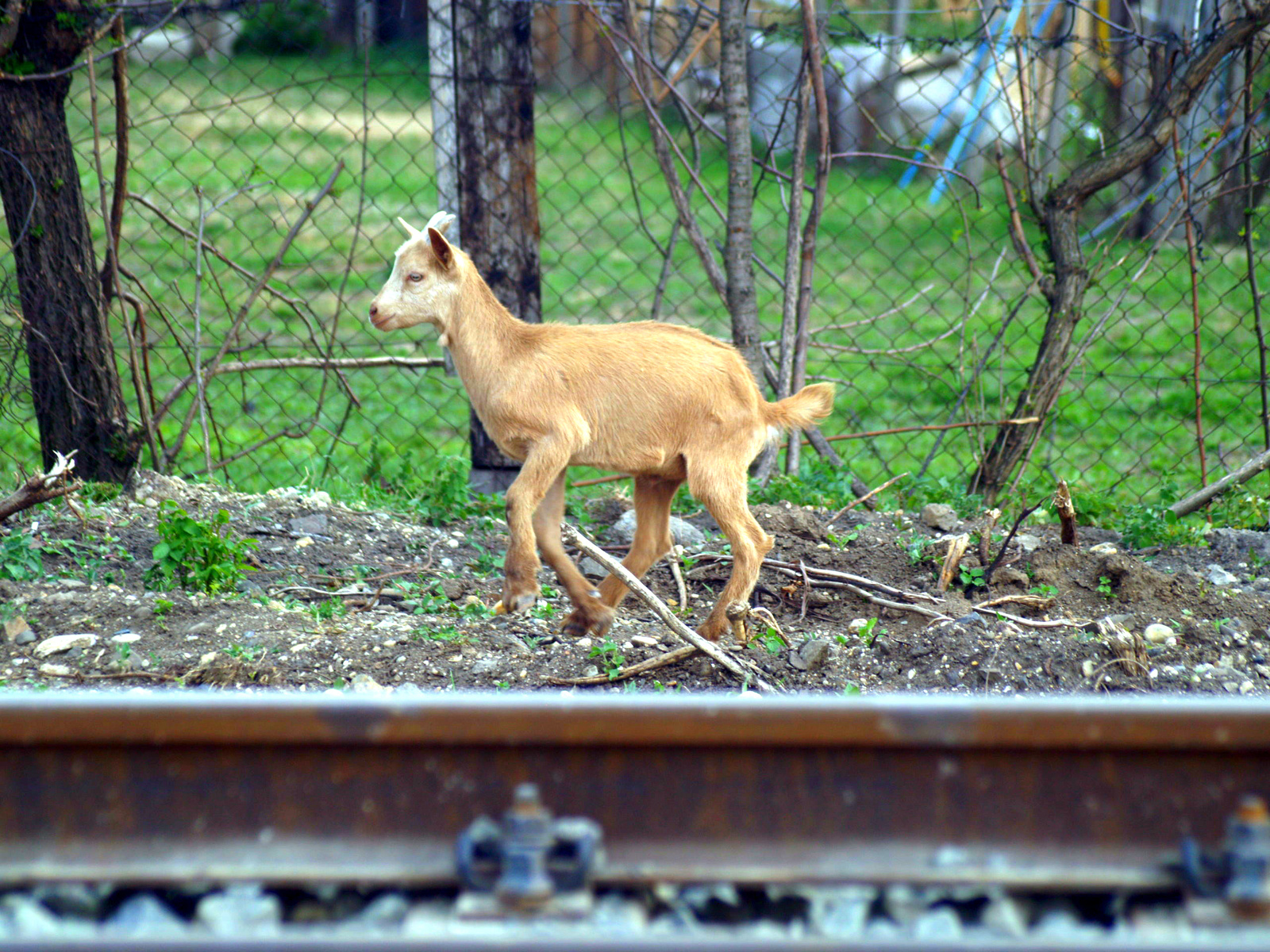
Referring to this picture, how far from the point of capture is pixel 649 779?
2.31 meters

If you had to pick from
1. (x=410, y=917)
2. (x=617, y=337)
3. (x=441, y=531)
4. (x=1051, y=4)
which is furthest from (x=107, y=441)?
(x=1051, y=4)

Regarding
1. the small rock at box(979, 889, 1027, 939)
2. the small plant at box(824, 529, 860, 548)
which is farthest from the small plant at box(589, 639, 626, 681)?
the small rock at box(979, 889, 1027, 939)

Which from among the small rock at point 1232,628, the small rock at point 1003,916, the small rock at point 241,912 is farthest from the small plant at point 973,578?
the small rock at point 241,912

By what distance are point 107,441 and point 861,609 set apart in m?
3.52

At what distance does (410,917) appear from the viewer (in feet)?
6.75

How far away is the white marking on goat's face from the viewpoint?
13.5 feet

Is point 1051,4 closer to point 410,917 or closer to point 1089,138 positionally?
point 1089,138

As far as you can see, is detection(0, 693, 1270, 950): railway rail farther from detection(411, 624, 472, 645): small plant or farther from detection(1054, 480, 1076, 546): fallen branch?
detection(1054, 480, 1076, 546): fallen branch

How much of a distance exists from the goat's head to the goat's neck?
0.06 m

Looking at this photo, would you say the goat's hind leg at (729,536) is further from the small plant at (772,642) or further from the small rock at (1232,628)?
the small rock at (1232,628)

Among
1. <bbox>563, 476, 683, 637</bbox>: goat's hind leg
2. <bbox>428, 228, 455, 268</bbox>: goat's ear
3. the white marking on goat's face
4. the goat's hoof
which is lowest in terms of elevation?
the goat's hoof

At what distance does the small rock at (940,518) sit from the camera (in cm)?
525

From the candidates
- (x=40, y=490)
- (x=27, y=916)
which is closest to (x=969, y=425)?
(x=40, y=490)

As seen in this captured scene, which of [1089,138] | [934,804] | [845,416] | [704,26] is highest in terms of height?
[704,26]
